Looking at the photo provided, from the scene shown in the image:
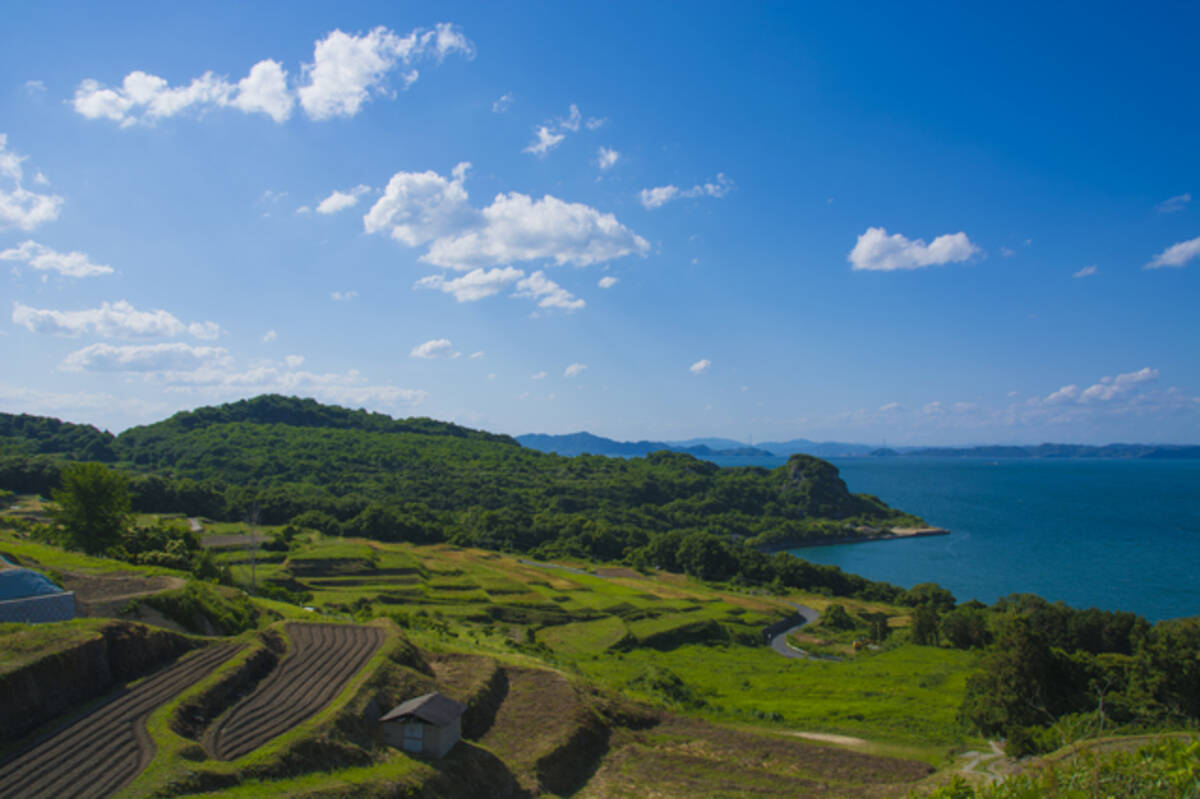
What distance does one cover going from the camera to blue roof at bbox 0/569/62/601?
23.2 metres

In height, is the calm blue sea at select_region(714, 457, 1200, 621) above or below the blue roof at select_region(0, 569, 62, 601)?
below

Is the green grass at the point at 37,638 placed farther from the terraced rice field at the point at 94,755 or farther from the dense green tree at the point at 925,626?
the dense green tree at the point at 925,626

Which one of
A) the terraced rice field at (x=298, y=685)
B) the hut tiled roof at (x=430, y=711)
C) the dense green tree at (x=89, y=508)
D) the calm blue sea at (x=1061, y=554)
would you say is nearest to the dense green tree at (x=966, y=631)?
the calm blue sea at (x=1061, y=554)

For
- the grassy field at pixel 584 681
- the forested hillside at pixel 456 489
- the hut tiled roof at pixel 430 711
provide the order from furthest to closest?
the forested hillside at pixel 456 489, the hut tiled roof at pixel 430 711, the grassy field at pixel 584 681

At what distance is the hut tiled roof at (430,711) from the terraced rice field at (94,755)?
647 cm

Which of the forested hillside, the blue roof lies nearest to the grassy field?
the blue roof

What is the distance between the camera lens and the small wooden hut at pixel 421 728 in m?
19.7

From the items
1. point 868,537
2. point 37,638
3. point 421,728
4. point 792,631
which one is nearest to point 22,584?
point 37,638

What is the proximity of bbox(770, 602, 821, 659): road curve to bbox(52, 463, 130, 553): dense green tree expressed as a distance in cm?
5299

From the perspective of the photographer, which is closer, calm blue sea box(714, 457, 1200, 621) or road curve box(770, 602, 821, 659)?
road curve box(770, 602, 821, 659)

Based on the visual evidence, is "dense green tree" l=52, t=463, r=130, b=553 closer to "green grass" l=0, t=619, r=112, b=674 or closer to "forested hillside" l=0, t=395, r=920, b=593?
"green grass" l=0, t=619, r=112, b=674

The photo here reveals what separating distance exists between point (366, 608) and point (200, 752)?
3030 centimetres

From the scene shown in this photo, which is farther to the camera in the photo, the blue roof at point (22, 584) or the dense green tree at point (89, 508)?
the dense green tree at point (89, 508)

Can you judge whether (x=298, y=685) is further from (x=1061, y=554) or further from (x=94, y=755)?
(x=1061, y=554)
